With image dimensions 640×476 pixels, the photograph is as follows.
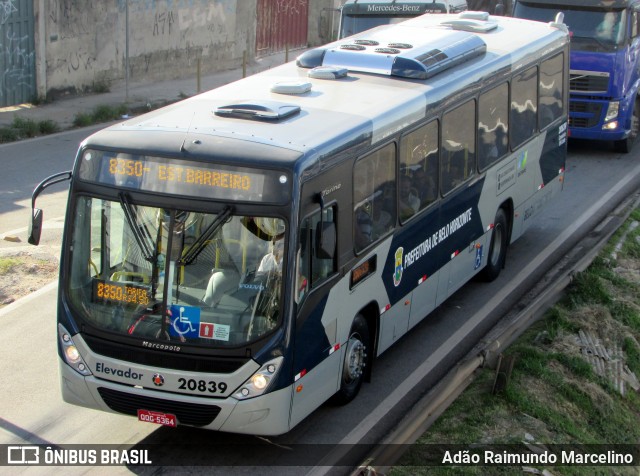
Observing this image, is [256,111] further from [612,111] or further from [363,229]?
[612,111]

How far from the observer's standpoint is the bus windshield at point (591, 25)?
62.6 ft

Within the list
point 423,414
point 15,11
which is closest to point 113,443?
point 423,414

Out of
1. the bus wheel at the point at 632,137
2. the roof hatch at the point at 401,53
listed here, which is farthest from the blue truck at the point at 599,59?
the roof hatch at the point at 401,53

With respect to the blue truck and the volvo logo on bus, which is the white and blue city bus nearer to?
the volvo logo on bus

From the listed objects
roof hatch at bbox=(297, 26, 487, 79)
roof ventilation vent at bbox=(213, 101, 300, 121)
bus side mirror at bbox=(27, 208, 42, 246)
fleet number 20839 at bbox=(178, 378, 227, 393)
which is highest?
roof hatch at bbox=(297, 26, 487, 79)

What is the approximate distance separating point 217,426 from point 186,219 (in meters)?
1.63

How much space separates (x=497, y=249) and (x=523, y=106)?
6.17 feet

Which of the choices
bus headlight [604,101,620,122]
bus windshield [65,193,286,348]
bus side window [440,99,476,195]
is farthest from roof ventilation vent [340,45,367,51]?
bus headlight [604,101,620,122]

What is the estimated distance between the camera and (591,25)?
1920 cm

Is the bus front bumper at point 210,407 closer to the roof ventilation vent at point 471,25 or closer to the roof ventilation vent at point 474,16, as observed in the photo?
the roof ventilation vent at point 471,25

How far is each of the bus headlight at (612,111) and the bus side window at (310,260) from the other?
12.3 meters

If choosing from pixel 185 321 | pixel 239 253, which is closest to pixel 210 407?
pixel 185 321

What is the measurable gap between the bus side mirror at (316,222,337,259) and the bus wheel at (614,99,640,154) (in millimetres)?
13266

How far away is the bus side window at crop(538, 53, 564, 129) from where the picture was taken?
552 inches
